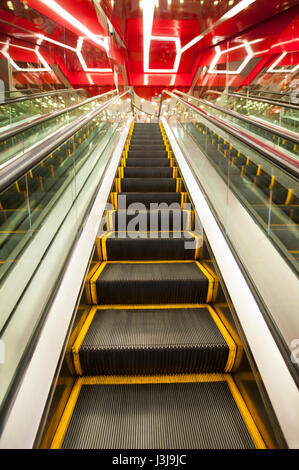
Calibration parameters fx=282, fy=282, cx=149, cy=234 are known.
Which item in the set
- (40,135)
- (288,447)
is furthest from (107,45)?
(288,447)

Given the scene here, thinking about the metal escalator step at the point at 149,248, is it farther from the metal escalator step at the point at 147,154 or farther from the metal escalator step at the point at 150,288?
the metal escalator step at the point at 147,154

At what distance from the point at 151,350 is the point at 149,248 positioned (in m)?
0.94

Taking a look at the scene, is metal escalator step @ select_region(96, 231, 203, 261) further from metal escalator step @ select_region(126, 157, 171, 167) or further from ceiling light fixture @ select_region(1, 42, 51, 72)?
ceiling light fixture @ select_region(1, 42, 51, 72)

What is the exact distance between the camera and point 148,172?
3.61 metres

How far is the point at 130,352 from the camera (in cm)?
149

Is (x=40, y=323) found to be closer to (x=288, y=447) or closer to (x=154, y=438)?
(x=154, y=438)

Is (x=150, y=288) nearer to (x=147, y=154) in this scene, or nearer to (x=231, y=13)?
(x=147, y=154)

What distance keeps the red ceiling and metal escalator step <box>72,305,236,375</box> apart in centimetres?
484

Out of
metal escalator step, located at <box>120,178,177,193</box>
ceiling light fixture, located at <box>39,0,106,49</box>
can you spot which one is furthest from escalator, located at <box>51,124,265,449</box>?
ceiling light fixture, located at <box>39,0,106,49</box>

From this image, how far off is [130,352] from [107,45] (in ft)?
29.9

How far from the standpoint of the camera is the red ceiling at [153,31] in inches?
191

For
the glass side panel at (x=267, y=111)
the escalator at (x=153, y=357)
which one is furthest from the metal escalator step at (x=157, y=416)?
the glass side panel at (x=267, y=111)

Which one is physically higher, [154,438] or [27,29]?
[27,29]

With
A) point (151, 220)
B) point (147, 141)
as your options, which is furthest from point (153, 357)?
point (147, 141)
